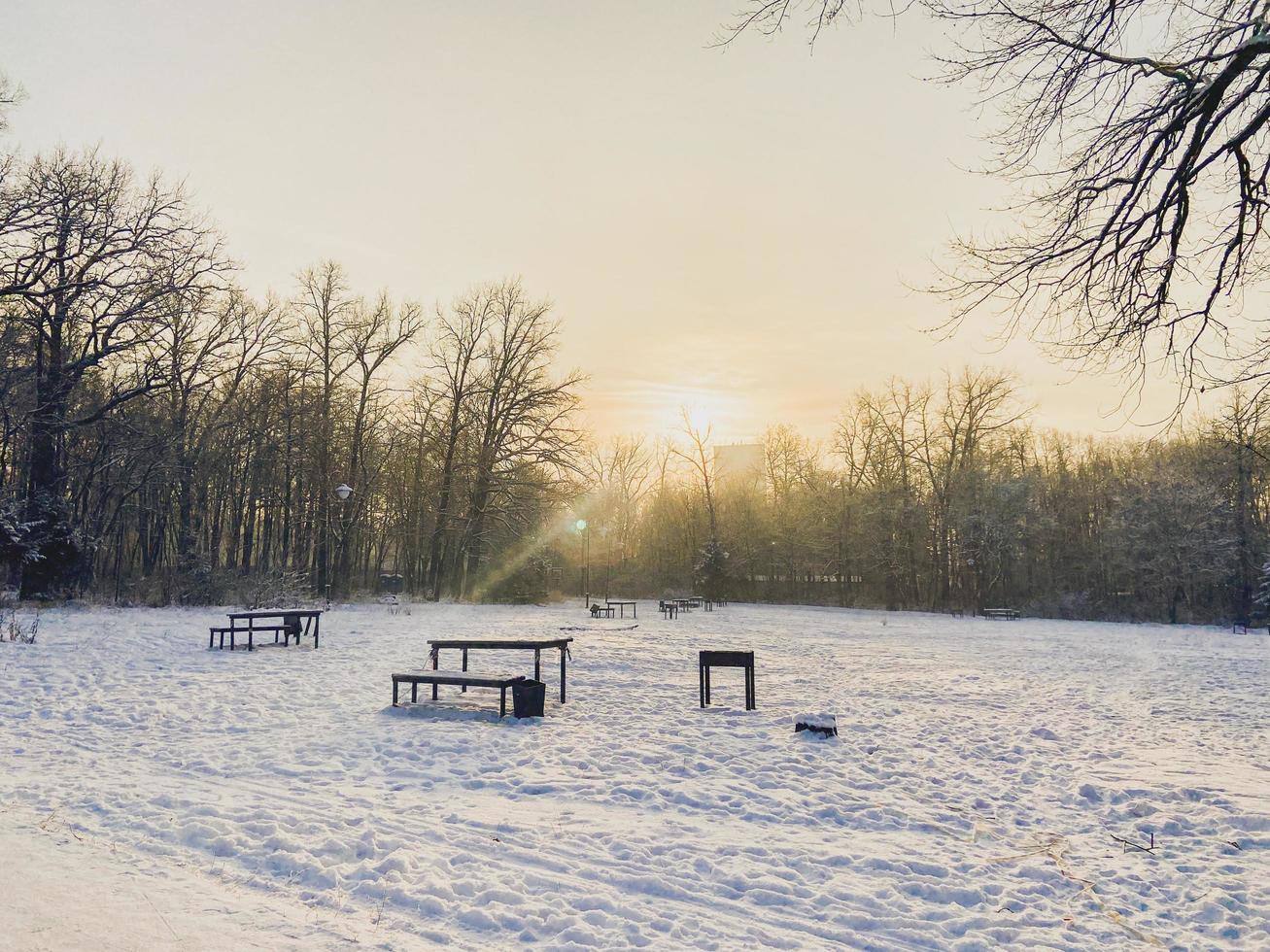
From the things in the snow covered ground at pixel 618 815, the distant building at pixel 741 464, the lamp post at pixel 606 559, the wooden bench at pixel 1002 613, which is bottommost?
the wooden bench at pixel 1002 613

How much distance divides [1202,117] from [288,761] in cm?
874

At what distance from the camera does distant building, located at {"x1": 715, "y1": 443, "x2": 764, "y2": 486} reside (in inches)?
2154

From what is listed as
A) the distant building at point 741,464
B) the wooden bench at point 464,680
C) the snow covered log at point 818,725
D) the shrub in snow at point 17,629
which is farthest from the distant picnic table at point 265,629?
the distant building at point 741,464

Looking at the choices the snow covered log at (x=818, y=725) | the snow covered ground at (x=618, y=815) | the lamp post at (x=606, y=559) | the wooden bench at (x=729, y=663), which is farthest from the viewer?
the lamp post at (x=606, y=559)

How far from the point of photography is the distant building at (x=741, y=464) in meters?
54.7

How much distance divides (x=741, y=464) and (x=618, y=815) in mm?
52266

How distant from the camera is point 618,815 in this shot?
553cm

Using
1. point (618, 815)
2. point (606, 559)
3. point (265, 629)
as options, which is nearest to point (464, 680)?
point (618, 815)

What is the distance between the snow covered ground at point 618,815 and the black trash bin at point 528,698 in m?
0.30

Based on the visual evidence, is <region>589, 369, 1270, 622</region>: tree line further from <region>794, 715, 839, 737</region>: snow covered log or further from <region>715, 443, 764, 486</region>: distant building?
<region>794, 715, 839, 737</region>: snow covered log

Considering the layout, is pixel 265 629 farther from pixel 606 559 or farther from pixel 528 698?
pixel 606 559

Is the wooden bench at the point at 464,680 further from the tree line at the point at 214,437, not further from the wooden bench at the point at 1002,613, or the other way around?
the wooden bench at the point at 1002,613

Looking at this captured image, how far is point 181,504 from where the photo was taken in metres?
27.3

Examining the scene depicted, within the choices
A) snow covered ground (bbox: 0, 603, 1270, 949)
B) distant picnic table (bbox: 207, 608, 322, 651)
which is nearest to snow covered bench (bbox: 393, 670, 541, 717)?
snow covered ground (bbox: 0, 603, 1270, 949)
